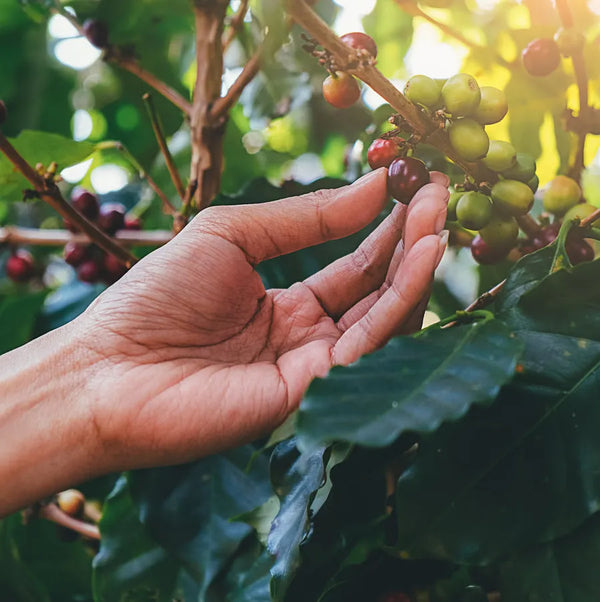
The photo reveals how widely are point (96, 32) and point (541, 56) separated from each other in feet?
2.51

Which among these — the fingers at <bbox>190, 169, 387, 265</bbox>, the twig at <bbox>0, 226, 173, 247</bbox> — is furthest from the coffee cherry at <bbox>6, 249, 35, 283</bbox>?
the fingers at <bbox>190, 169, 387, 265</bbox>

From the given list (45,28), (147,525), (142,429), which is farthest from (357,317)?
(45,28)

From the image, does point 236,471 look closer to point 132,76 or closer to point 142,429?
point 142,429

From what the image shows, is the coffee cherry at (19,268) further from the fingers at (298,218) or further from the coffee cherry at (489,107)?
the coffee cherry at (489,107)

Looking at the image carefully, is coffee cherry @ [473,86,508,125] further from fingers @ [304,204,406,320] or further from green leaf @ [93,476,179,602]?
green leaf @ [93,476,179,602]

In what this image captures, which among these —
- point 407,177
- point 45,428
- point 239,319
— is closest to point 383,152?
point 407,177

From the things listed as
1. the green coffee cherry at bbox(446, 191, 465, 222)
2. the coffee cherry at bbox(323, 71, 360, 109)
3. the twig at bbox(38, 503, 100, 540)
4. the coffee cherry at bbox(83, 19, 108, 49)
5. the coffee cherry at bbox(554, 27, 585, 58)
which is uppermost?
the coffee cherry at bbox(83, 19, 108, 49)

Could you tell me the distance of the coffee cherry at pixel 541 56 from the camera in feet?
3.22

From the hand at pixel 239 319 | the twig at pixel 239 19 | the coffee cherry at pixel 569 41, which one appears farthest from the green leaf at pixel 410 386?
the twig at pixel 239 19

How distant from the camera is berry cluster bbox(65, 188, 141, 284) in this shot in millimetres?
1274

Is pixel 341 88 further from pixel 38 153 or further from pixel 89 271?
pixel 89 271

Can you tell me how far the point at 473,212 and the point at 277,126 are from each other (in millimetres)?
796

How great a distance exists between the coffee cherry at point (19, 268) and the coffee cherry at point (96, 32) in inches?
24.2

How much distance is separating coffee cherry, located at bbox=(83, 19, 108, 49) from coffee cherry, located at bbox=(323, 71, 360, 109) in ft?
1.94
